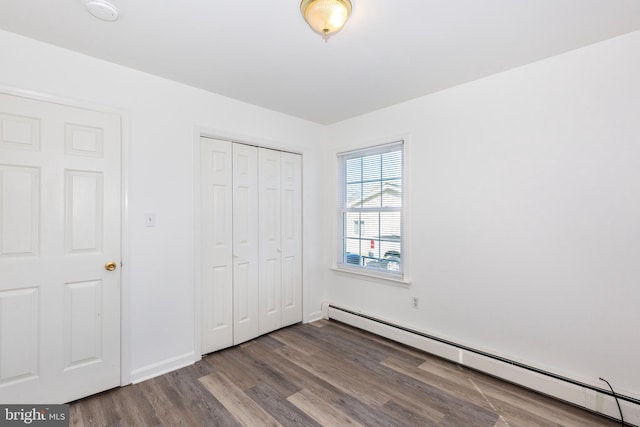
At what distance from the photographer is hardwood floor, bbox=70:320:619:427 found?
6.43 ft

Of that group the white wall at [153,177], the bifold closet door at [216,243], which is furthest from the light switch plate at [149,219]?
the bifold closet door at [216,243]

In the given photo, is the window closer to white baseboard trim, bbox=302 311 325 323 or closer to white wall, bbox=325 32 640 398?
white wall, bbox=325 32 640 398

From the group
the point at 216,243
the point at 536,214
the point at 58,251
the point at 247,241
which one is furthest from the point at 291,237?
the point at 536,214

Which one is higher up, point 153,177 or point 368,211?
point 153,177

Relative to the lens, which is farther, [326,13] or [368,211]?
[368,211]

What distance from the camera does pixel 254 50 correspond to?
7.06 ft

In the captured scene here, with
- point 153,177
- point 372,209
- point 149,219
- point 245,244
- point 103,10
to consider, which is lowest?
point 245,244

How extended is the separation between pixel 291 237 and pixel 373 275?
108cm

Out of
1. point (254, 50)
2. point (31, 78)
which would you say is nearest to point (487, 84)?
point (254, 50)

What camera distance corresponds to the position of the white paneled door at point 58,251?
1.92 metres

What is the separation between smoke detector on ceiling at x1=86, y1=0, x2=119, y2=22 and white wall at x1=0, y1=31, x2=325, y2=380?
0.62 m

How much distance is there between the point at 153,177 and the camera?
8.14 feet

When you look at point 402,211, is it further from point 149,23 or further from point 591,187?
point 149,23

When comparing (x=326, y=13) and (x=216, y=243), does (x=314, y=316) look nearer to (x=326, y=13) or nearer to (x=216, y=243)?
(x=216, y=243)
